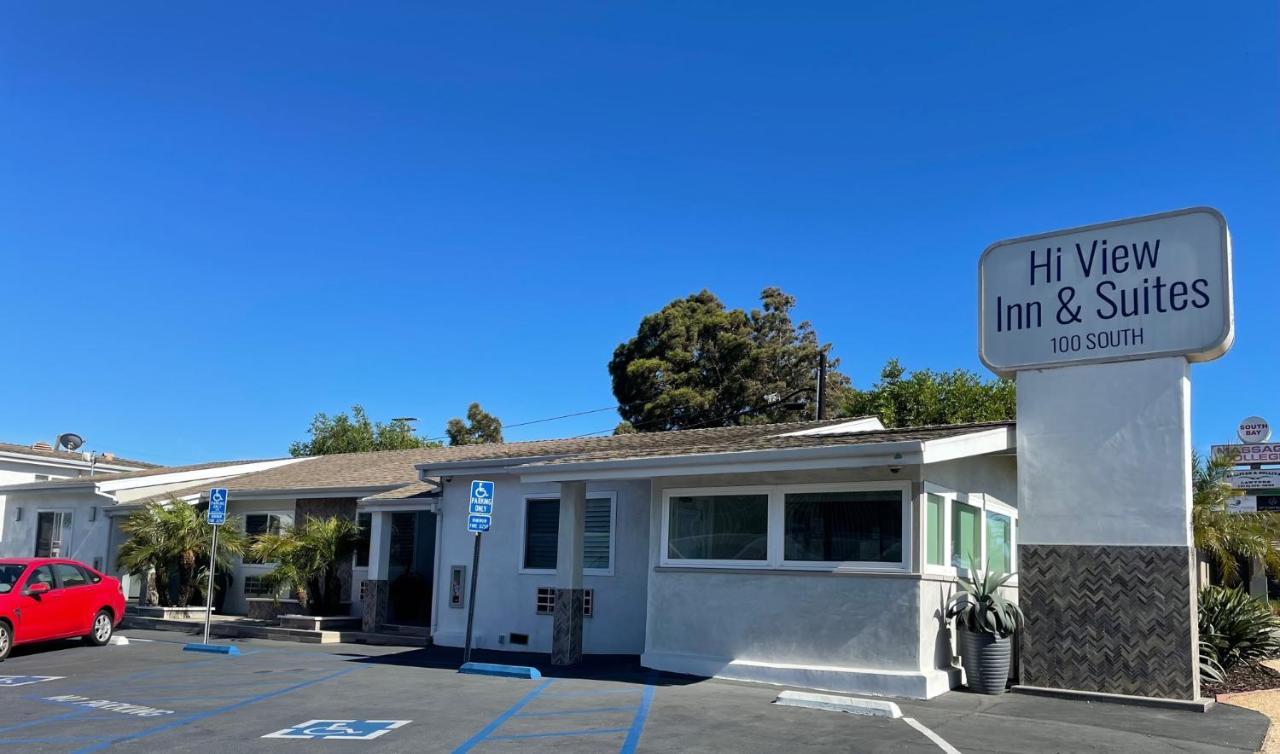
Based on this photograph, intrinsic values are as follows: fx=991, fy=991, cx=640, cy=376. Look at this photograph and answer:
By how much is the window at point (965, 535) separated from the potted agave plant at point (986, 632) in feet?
1.59

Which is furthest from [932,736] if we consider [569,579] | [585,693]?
[569,579]

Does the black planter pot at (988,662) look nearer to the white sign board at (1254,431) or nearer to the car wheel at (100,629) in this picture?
the car wheel at (100,629)

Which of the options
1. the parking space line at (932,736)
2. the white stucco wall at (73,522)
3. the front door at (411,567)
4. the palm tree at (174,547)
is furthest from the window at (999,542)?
the white stucco wall at (73,522)

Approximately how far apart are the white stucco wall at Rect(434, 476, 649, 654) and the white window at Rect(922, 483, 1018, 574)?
4975 millimetres

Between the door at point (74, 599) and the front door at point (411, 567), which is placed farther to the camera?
the front door at point (411, 567)

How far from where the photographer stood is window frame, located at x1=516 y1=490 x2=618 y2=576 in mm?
16375

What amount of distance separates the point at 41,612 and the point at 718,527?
36.9ft

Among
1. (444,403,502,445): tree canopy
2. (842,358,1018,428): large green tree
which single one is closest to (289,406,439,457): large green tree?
(444,403,502,445): tree canopy

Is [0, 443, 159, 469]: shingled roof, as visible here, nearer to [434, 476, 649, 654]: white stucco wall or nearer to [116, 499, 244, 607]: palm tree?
[116, 499, 244, 607]: palm tree

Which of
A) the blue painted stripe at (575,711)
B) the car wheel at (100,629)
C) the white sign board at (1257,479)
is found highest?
the white sign board at (1257,479)

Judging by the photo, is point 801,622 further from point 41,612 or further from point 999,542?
point 41,612

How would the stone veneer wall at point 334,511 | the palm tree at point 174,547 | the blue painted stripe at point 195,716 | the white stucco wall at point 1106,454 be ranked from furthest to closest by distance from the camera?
the palm tree at point 174,547
the stone veneer wall at point 334,511
the white stucco wall at point 1106,454
the blue painted stripe at point 195,716

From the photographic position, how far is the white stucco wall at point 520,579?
1609cm

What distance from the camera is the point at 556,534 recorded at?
56.6ft
